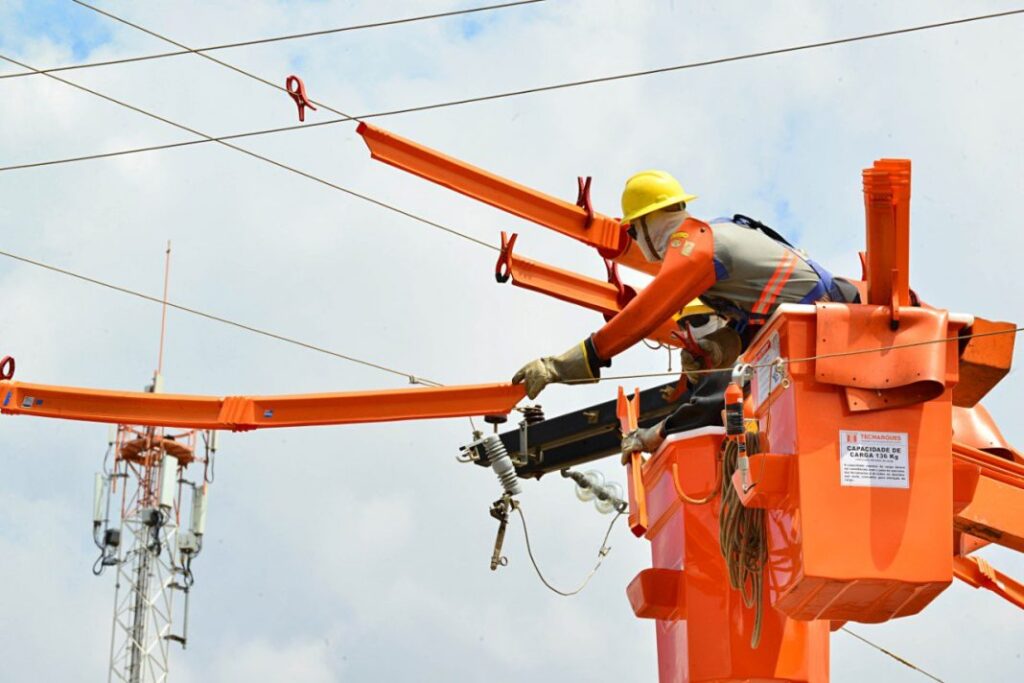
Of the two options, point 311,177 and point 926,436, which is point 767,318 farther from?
point 311,177

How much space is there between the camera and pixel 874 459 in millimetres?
7262

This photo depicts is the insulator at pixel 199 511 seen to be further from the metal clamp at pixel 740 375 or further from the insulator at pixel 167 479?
the metal clamp at pixel 740 375

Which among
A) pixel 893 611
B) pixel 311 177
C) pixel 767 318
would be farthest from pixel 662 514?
pixel 311 177

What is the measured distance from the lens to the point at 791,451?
732 centimetres

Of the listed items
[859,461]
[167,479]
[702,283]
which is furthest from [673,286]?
[167,479]

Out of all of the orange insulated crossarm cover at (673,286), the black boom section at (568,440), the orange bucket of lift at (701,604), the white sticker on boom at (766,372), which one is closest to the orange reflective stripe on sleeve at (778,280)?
the orange insulated crossarm cover at (673,286)

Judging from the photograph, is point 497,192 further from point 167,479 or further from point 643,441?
point 167,479

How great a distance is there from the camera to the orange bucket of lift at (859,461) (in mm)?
7184

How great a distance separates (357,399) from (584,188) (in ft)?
A: 5.91

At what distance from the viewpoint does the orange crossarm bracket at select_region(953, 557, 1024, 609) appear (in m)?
9.73

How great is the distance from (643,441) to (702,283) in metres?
1.23

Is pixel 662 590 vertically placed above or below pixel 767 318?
below

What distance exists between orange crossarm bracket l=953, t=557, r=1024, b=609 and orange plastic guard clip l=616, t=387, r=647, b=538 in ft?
5.94

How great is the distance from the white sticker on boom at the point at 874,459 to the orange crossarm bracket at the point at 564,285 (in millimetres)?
2509
